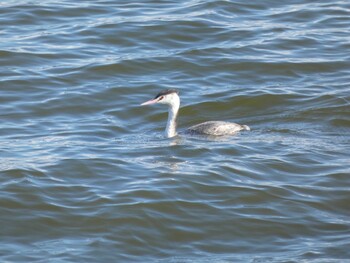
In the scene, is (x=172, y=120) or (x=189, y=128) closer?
(x=172, y=120)

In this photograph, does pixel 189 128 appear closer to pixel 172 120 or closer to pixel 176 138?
pixel 172 120

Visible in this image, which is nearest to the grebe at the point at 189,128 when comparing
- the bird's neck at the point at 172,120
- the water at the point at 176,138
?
the bird's neck at the point at 172,120

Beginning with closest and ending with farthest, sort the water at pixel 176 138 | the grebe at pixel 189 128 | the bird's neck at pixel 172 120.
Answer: the water at pixel 176 138 → the grebe at pixel 189 128 → the bird's neck at pixel 172 120

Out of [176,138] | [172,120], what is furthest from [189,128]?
[176,138]

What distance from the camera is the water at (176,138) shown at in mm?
11422

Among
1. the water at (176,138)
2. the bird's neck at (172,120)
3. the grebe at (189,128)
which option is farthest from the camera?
the bird's neck at (172,120)

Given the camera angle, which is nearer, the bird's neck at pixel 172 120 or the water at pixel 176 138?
the water at pixel 176 138

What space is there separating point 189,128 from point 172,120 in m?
0.35

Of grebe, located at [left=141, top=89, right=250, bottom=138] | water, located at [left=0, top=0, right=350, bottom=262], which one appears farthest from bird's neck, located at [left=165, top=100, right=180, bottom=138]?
water, located at [left=0, top=0, right=350, bottom=262]

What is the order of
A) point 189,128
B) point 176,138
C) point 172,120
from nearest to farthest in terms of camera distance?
point 176,138
point 172,120
point 189,128

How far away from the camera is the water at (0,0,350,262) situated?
11.4 metres

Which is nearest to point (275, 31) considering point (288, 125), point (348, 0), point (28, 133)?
point (348, 0)

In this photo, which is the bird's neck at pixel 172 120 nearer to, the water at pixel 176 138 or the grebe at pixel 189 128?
the grebe at pixel 189 128

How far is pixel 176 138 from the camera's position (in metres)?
15.3
